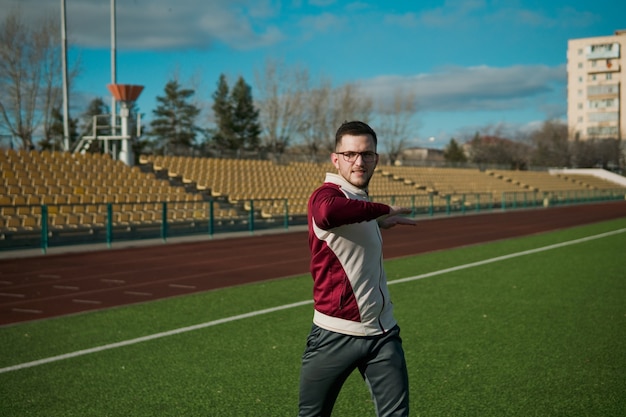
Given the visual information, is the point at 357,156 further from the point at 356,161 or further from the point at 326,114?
the point at 326,114

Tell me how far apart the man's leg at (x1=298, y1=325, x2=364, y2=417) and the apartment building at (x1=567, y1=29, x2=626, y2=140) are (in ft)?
323

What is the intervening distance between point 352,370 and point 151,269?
36.2ft

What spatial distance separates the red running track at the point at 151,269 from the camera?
977 centimetres

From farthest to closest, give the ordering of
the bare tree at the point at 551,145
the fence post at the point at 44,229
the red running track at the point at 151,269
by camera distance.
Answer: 1. the bare tree at the point at 551,145
2. the fence post at the point at 44,229
3. the red running track at the point at 151,269

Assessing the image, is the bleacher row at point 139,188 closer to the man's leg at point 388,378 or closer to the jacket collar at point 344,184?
the jacket collar at point 344,184

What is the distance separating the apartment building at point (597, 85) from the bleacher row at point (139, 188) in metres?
72.7

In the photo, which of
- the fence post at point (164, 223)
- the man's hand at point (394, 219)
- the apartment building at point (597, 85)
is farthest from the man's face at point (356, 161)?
the apartment building at point (597, 85)

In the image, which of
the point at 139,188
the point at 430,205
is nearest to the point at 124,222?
the point at 139,188

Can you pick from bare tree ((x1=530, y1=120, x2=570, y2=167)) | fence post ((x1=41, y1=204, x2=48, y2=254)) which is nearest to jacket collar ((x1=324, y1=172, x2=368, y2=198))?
fence post ((x1=41, y1=204, x2=48, y2=254))

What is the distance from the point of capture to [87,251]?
1595cm

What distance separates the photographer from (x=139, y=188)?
71.1 feet

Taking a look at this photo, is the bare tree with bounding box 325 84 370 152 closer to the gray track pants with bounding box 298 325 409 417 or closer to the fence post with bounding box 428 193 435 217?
the fence post with bounding box 428 193 435 217

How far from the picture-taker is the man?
2.74 meters

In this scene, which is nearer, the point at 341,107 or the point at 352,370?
the point at 352,370
